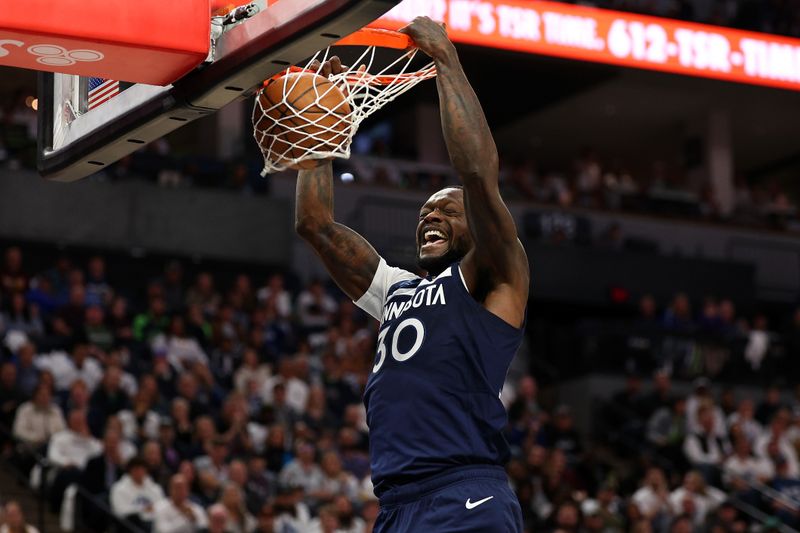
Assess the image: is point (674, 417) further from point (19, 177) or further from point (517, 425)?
point (19, 177)

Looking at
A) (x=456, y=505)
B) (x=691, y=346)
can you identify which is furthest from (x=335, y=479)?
(x=456, y=505)

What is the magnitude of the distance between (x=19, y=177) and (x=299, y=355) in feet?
18.0

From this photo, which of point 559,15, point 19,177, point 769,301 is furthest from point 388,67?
point 769,301

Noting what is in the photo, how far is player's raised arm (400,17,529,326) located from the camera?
4.33 metres

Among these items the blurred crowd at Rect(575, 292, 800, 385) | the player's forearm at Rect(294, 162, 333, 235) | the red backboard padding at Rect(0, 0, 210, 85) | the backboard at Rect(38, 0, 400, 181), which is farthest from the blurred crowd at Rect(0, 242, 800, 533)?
the red backboard padding at Rect(0, 0, 210, 85)

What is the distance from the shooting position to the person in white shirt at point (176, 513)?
11.1 metres

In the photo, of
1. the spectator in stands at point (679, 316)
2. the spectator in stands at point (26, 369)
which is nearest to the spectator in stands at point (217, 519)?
the spectator in stands at point (26, 369)

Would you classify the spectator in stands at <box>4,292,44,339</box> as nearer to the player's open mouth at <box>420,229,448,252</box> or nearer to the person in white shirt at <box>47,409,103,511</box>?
the person in white shirt at <box>47,409,103,511</box>

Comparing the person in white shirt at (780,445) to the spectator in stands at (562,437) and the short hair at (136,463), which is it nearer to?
the spectator in stands at (562,437)

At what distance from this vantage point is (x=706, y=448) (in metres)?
16.4

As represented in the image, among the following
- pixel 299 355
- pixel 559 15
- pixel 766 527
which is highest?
pixel 559 15

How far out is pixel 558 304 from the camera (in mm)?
Answer: 22109

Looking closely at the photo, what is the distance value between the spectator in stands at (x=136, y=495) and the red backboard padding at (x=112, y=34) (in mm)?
7348

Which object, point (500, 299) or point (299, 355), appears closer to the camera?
point (500, 299)
